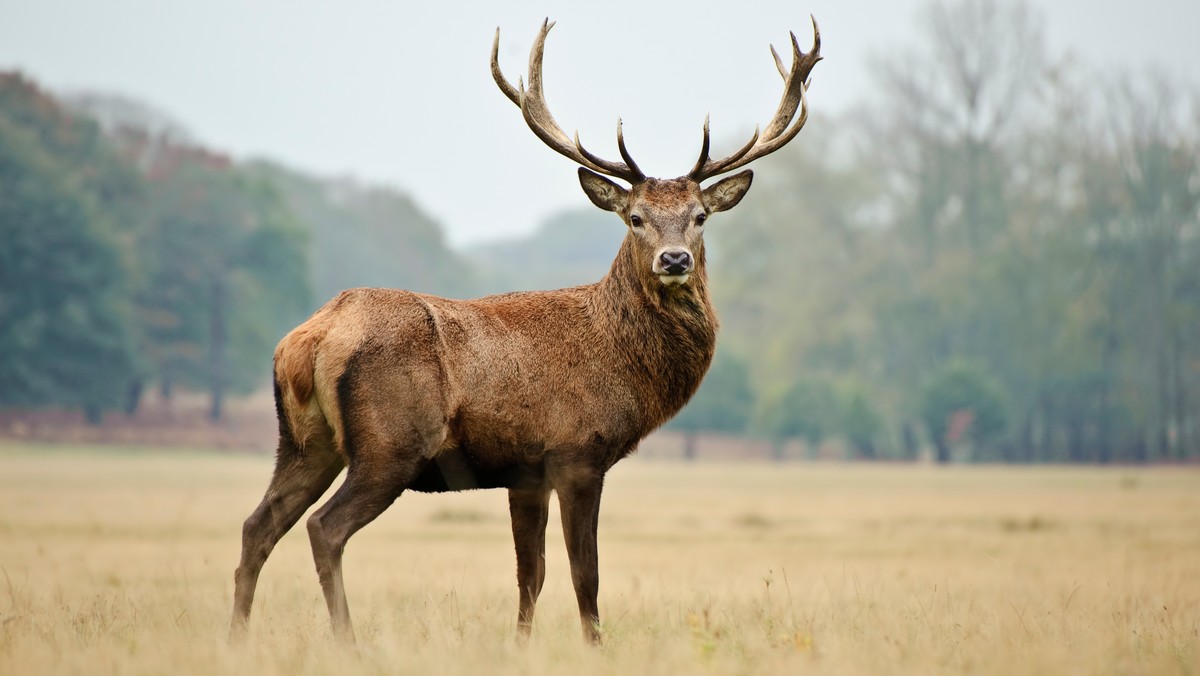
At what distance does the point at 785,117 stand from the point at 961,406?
48389mm

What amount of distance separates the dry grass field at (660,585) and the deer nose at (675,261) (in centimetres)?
205

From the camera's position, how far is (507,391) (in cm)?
843

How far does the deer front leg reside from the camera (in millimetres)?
8297

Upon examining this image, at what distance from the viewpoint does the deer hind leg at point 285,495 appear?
8.32m

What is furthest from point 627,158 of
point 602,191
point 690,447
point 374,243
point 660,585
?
point 374,243

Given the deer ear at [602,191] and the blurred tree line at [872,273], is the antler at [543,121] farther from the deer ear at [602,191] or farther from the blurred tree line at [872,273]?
the blurred tree line at [872,273]

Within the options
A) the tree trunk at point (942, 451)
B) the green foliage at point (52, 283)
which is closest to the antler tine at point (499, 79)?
the green foliage at point (52, 283)

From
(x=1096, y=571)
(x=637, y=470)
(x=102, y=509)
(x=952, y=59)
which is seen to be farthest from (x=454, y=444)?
(x=952, y=59)

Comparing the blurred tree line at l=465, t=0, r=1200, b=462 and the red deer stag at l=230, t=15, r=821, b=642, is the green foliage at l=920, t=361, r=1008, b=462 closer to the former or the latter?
the blurred tree line at l=465, t=0, r=1200, b=462

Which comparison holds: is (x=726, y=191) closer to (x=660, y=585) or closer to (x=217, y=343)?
(x=660, y=585)

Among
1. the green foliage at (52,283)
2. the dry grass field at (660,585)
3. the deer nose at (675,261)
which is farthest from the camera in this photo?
the green foliage at (52,283)

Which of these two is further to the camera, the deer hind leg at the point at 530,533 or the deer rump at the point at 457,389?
the deer hind leg at the point at 530,533

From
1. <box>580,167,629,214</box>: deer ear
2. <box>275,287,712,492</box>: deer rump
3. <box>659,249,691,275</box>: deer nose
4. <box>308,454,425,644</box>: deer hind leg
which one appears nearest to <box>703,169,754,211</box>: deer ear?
<box>580,167,629,214</box>: deer ear

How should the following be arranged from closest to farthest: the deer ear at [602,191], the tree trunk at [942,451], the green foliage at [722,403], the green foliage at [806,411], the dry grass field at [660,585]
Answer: the dry grass field at [660,585] < the deer ear at [602,191] < the tree trunk at [942,451] < the green foliage at [806,411] < the green foliage at [722,403]
